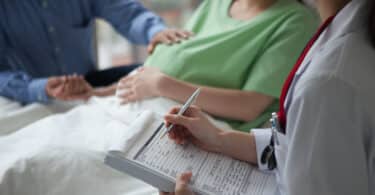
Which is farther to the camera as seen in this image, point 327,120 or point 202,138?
point 202,138

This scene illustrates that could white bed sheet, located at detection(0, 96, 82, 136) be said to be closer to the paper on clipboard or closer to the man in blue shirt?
the man in blue shirt

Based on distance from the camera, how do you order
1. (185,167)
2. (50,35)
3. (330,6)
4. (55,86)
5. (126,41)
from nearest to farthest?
(330,6), (185,167), (55,86), (50,35), (126,41)

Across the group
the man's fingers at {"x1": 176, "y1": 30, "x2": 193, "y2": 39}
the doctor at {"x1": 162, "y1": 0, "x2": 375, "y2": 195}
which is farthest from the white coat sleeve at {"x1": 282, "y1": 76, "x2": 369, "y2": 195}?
the man's fingers at {"x1": 176, "y1": 30, "x2": 193, "y2": 39}

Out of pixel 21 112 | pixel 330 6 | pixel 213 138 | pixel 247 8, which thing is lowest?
pixel 21 112

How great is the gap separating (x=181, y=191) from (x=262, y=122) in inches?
16.4

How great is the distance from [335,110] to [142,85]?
0.69 m

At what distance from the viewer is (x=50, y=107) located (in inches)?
54.7

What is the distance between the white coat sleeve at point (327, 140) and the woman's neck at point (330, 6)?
0.60 ft

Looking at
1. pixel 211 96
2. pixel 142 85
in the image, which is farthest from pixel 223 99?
pixel 142 85

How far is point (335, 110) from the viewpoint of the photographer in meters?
0.64

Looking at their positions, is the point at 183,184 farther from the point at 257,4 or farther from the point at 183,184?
the point at 257,4

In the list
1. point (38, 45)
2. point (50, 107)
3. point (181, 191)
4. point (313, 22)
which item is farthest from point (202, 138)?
point (38, 45)

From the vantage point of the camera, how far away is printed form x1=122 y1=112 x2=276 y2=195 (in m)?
0.85

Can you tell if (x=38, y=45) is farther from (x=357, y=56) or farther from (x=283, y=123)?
(x=357, y=56)
